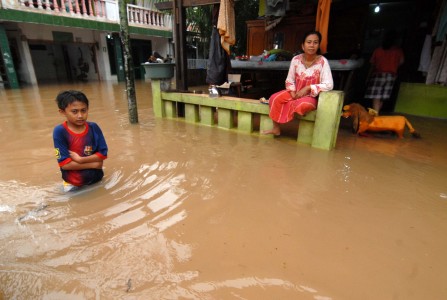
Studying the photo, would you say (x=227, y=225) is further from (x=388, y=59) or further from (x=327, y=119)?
(x=388, y=59)

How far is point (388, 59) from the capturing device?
18.5ft

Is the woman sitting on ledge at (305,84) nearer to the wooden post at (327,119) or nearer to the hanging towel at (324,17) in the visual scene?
the wooden post at (327,119)

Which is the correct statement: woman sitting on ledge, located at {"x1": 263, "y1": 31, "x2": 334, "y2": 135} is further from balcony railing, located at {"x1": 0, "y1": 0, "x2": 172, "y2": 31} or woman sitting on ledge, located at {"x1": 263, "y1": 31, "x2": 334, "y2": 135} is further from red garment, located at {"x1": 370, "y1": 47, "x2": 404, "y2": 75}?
balcony railing, located at {"x1": 0, "y1": 0, "x2": 172, "y2": 31}

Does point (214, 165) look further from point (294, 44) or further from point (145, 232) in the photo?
point (294, 44)

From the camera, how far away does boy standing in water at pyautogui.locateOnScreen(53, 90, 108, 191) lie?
2215mm

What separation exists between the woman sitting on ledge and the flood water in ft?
2.12

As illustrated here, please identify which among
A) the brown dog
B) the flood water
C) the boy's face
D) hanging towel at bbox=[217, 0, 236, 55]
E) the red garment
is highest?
hanging towel at bbox=[217, 0, 236, 55]

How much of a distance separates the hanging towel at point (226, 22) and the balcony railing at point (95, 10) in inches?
392

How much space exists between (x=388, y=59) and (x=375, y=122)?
2.08 meters

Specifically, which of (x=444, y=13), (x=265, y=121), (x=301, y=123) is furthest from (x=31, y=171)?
(x=444, y=13)

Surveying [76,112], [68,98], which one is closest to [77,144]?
[76,112]

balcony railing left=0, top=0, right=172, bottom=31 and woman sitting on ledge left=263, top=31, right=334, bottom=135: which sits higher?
balcony railing left=0, top=0, right=172, bottom=31

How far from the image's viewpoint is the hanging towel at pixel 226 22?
4847mm

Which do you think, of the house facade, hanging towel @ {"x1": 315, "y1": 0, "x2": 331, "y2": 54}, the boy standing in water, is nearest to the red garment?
hanging towel @ {"x1": 315, "y1": 0, "x2": 331, "y2": 54}
